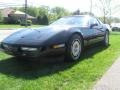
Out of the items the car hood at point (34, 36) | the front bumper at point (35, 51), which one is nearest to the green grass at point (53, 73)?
the front bumper at point (35, 51)

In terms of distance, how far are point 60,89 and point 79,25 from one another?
3.18 metres

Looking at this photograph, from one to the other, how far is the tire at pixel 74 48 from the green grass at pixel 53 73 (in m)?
0.15

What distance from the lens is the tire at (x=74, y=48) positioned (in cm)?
605

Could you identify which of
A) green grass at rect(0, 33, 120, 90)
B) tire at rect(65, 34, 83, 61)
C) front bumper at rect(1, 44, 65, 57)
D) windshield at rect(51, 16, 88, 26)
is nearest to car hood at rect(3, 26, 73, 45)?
front bumper at rect(1, 44, 65, 57)

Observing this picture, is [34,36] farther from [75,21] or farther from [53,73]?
[75,21]

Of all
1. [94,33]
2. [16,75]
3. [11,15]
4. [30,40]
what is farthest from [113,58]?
[11,15]

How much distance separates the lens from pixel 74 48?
20.7 ft

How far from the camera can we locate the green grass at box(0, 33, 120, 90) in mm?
4367

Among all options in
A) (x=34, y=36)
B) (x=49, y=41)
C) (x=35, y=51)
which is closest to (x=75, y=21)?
(x=34, y=36)

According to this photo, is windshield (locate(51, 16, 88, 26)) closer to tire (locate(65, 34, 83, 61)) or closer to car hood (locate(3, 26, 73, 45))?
tire (locate(65, 34, 83, 61))

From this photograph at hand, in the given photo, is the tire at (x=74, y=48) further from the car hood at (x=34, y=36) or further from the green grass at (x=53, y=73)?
the car hood at (x=34, y=36)

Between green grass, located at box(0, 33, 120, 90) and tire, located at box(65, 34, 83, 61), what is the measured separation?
153mm

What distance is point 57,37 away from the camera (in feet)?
19.1

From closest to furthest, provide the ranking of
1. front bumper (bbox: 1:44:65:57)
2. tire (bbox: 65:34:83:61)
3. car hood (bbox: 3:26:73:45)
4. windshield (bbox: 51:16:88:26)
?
front bumper (bbox: 1:44:65:57) → car hood (bbox: 3:26:73:45) → tire (bbox: 65:34:83:61) → windshield (bbox: 51:16:88:26)
